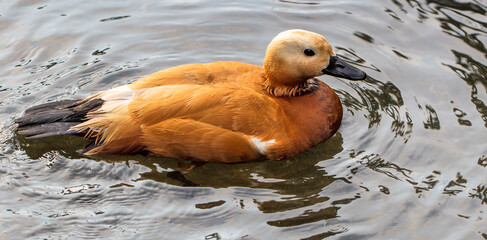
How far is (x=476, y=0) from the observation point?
360 inches

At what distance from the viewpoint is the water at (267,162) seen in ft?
19.5

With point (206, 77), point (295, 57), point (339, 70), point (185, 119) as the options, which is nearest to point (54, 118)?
point (185, 119)

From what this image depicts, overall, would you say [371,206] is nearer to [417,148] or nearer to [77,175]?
[417,148]

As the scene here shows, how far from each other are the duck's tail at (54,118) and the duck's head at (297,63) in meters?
1.74

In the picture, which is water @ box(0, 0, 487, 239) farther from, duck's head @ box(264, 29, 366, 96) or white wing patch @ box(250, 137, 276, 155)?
duck's head @ box(264, 29, 366, 96)

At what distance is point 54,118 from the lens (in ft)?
22.0

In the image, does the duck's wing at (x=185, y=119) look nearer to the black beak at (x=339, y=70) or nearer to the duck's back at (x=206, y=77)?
the duck's back at (x=206, y=77)

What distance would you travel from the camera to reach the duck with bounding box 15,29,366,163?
Answer: 6.43 metres

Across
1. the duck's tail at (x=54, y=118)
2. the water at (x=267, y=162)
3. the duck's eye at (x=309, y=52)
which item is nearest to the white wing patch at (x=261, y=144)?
the water at (x=267, y=162)

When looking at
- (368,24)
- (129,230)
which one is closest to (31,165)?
(129,230)

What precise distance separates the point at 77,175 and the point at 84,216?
0.65 meters

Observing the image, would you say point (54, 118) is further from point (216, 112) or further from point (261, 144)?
point (261, 144)

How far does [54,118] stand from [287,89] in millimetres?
2336

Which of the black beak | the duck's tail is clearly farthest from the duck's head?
the duck's tail
